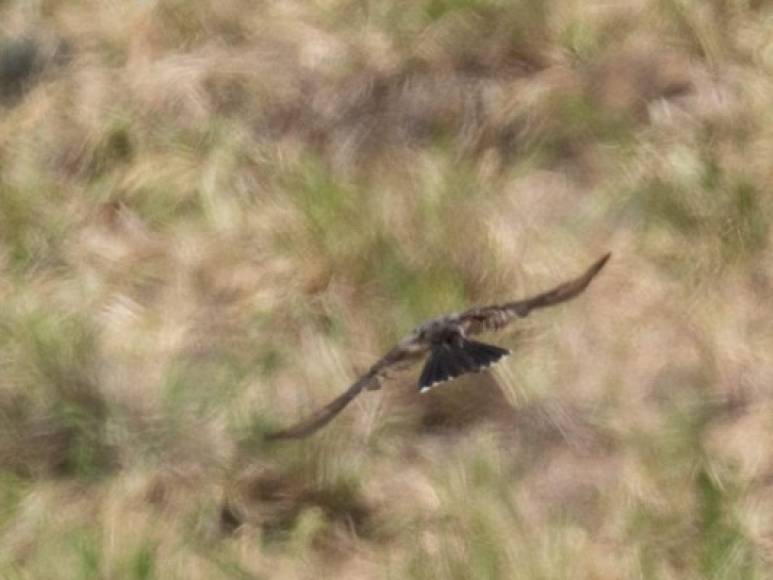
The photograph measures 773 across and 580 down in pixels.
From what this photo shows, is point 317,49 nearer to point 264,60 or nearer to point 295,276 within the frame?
point 264,60

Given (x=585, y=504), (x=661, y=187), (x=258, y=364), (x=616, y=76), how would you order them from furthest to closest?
(x=616, y=76)
(x=661, y=187)
(x=258, y=364)
(x=585, y=504)

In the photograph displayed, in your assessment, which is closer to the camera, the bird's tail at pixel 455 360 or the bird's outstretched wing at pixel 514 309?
the bird's tail at pixel 455 360

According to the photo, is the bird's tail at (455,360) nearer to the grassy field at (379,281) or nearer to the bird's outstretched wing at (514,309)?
the bird's outstretched wing at (514,309)

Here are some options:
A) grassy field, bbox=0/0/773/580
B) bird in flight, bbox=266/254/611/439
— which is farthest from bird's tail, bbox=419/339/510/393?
grassy field, bbox=0/0/773/580

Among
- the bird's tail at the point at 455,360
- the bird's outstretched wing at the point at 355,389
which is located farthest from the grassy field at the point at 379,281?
the bird's tail at the point at 455,360

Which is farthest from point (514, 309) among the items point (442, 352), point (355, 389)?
point (355, 389)

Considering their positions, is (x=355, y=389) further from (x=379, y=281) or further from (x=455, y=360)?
(x=379, y=281)

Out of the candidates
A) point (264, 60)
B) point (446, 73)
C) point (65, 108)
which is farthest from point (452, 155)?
point (65, 108)
